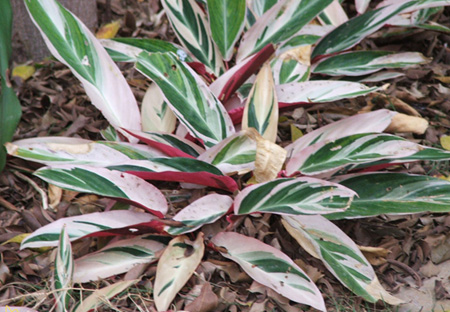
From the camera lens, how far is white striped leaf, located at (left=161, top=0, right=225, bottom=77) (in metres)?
1.65

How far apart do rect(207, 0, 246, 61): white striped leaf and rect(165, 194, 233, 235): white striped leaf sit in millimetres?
499

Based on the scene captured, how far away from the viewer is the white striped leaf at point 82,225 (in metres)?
1.22

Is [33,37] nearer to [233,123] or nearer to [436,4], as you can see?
[233,123]

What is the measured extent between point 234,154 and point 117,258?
358 mm

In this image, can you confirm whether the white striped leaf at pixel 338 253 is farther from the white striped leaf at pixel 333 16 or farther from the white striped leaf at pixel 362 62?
the white striped leaf at pixel 333 16

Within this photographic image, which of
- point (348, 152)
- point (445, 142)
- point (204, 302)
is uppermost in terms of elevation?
point (348, 152)

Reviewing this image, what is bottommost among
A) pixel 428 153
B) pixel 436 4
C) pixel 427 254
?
pixel 427 254

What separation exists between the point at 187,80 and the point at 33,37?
76cm

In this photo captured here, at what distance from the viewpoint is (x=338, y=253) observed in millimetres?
1247

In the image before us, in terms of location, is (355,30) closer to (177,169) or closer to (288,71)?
(288,71)

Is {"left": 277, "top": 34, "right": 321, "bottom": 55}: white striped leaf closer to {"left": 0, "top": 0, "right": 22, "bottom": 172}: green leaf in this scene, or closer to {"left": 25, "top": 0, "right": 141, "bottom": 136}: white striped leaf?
{"left": 25, "top": 0, "right": 141, "bottom": 136}: white striped leaf

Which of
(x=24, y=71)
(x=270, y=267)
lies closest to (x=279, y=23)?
(x=270, y=267)

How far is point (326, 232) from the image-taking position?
1.28 m

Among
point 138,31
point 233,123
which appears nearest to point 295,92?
point 233,123
